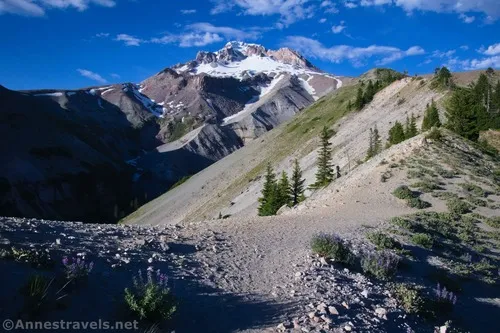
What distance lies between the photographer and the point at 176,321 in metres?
8.36

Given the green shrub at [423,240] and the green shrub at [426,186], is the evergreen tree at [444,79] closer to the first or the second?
the green shrub at [426,186]

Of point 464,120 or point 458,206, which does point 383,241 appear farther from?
point 464,120

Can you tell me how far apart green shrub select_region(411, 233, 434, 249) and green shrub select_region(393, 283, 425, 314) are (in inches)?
220

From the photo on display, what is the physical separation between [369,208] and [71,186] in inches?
5952

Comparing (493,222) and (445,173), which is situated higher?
(445,173)

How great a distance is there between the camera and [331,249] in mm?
13086

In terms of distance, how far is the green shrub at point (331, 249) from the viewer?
13062 mm

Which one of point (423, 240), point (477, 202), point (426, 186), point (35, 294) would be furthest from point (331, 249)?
point (477, 202)

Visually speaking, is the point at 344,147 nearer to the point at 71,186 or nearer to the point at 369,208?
the point at 369,208

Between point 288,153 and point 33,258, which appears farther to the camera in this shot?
point 288,153

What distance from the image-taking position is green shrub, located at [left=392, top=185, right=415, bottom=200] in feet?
80.3

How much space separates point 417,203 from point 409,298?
13.8 metres

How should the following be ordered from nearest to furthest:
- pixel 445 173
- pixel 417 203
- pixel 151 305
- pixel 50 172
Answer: pixel 151 305 → pixel 417 203 → pixel 445 173 → pixel 50 172

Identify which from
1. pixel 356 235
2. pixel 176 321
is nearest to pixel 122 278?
pixel 176 321
